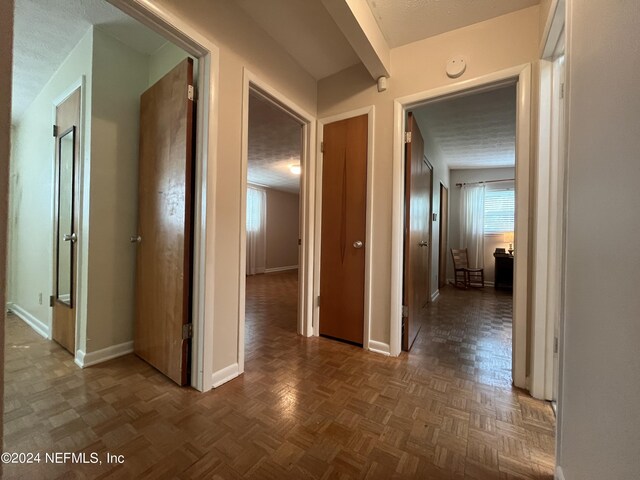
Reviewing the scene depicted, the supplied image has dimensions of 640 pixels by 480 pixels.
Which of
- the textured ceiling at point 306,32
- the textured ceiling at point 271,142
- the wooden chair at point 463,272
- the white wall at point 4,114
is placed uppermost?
the textured ceiling at point 306,32

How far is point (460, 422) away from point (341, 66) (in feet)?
9.16

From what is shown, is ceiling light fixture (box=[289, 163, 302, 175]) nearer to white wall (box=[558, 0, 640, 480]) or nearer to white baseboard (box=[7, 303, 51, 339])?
white baseboard (box=[7, 303, 51, 339])

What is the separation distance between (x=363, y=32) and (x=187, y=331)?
2.22m

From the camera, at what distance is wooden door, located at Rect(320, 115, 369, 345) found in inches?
89.7

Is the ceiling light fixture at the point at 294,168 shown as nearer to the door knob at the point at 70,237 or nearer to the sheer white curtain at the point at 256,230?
the sheer white curtain at the point at 256,230

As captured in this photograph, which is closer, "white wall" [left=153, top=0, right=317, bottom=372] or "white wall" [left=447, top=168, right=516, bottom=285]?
"white wall" [left=153, top=0, right=317, bottom=372]

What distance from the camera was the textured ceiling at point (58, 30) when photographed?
1720 mm

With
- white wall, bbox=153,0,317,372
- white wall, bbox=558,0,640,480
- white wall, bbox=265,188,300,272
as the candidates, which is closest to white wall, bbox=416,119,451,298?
white wall, bbox=153,0,317,372

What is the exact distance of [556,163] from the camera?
1.54 m

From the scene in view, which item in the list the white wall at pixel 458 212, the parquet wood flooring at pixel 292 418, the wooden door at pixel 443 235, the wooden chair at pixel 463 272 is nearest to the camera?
the parquet wood flooring at pixel 292 418

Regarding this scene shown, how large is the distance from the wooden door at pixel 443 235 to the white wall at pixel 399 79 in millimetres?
3088

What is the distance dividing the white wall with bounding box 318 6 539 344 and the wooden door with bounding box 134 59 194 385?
1.34 metres

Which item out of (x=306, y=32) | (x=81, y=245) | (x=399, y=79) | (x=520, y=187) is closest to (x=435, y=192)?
(x=399, y=79)

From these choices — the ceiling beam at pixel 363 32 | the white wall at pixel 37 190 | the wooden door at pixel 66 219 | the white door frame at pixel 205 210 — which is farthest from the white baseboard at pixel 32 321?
the ceiling beam at pixel 363 32
